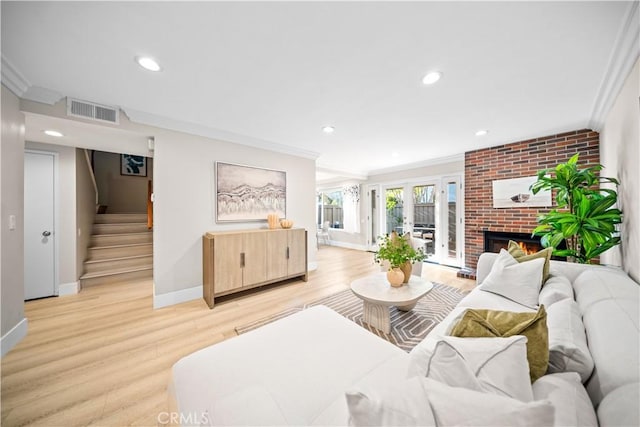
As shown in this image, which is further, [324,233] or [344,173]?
[324,233]

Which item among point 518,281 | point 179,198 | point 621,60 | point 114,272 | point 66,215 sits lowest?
point 114,272

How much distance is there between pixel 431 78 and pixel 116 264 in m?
5.25

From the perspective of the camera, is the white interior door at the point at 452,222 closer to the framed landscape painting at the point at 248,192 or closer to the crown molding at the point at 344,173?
the crown molding at the point at 344,173

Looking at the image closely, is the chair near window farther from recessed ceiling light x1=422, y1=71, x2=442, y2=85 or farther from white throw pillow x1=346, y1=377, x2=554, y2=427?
white throw pillow x1=346, y1=377, x2=554, y2=427

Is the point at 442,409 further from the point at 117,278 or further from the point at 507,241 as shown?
the point at 117,278

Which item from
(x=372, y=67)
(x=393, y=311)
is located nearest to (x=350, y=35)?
(x=372, y=67)

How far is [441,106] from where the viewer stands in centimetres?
245

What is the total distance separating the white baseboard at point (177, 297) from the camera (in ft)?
9.04

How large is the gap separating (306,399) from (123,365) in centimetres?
184

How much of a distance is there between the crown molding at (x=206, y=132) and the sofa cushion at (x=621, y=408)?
149 inches

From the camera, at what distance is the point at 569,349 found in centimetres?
79

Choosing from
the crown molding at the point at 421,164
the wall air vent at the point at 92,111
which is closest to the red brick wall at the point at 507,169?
the crown molding at the point at 421,164

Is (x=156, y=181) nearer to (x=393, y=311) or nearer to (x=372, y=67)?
(x=372, y=67)

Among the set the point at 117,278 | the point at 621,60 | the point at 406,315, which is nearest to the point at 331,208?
the point at 406,315
